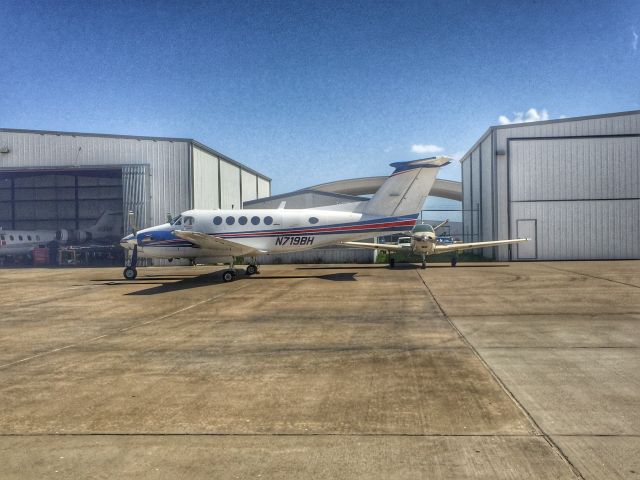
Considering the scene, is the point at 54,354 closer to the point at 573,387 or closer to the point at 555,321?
the point at 573,387

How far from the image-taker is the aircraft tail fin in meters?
36.4

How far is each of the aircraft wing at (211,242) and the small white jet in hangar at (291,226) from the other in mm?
46

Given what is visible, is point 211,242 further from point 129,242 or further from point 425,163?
point 425,163

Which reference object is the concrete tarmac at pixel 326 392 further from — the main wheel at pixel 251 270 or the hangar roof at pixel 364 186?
the hangar roof at pixel 364 186

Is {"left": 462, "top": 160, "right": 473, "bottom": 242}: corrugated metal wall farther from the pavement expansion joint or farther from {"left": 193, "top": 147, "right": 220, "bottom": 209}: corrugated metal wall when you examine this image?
the pavement expansion joint

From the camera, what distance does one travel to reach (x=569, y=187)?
1105 inches

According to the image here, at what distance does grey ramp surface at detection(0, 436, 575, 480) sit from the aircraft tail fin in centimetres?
3541

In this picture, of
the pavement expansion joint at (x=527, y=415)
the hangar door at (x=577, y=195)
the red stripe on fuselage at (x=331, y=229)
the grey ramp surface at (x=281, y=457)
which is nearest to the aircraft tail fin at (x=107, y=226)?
the red stripe on fuselage at (x=331, y=229)

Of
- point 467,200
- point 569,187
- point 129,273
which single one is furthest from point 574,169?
point 129,273

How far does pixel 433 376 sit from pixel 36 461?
4.29 m

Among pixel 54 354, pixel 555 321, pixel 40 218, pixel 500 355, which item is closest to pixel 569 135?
pixel 555 321

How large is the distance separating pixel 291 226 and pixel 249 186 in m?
24.2

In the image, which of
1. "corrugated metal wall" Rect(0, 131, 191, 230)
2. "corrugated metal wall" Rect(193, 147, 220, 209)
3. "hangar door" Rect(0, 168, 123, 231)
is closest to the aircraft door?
"corrugated metal wall" Rect(193, 147, 220, 209)

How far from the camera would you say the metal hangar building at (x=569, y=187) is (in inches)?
1088
